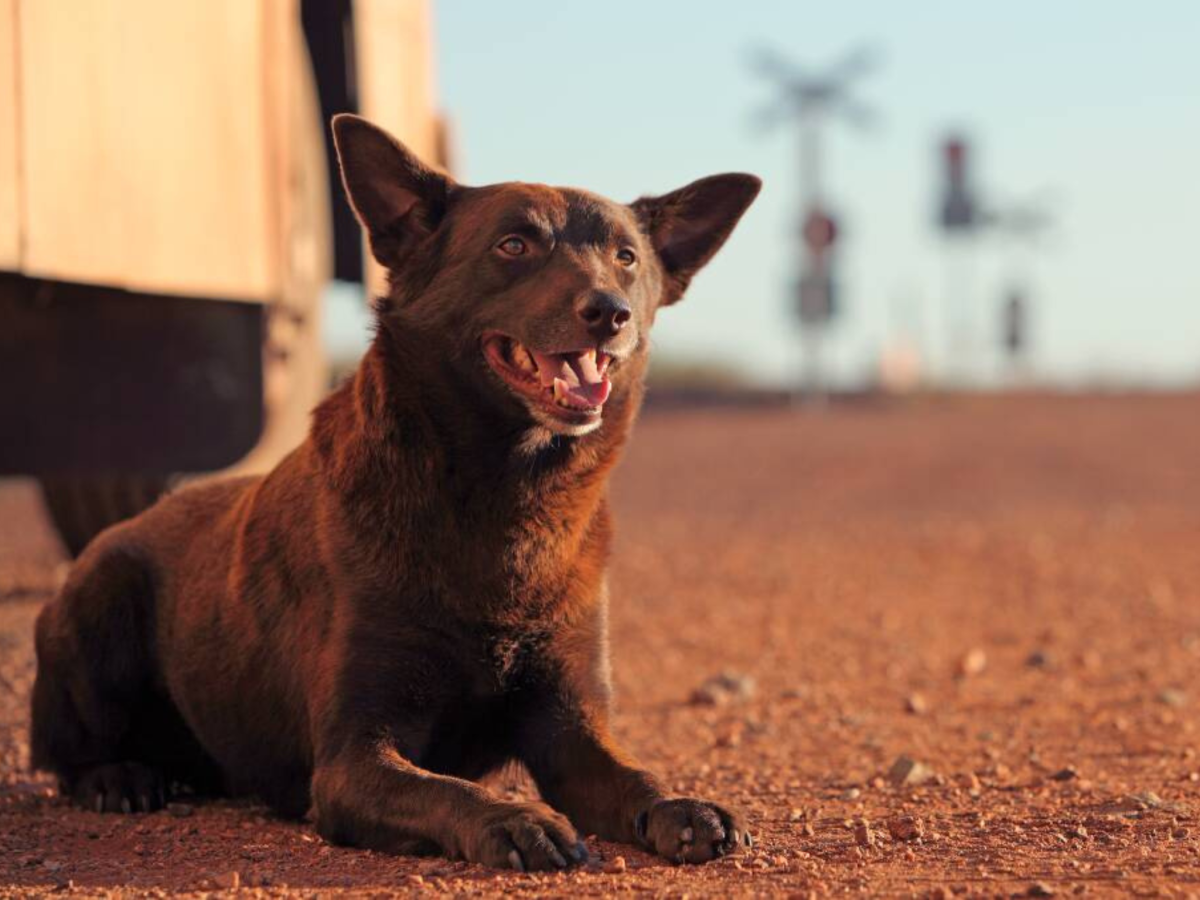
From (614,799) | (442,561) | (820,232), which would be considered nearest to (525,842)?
(614,799)

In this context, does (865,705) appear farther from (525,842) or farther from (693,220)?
(525,842)

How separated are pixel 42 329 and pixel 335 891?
5.09 metres

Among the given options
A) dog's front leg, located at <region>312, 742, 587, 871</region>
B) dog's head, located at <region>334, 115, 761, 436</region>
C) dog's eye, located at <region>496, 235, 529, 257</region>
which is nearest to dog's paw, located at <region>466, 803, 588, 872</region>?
dog's front leg, located at <region>312, 742, 587, 871</region>

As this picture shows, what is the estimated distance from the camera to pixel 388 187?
4652mm

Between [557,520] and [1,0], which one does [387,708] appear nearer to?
[557,520]

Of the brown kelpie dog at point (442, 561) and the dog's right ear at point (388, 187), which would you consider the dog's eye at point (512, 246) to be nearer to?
the brown kelpie dog at point (442, 561)

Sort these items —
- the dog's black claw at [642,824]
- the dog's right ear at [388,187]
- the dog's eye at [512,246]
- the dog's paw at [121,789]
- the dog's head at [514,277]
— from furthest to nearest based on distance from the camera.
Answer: the dog's paw at [121,789]
the dog's right ear at [388,187]
the dog's eye at [512,246]
the dog's head at [514,277]
the dog's black claw at [642,824]

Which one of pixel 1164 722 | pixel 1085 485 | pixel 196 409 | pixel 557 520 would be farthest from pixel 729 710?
pixel 1085 485

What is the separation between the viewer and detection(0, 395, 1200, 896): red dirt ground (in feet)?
12.5

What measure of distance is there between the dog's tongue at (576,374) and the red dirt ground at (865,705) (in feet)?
3.52

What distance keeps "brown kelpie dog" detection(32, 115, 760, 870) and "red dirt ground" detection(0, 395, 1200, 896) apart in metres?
0.16

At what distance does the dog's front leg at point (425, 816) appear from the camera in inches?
146

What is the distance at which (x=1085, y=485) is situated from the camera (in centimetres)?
1912

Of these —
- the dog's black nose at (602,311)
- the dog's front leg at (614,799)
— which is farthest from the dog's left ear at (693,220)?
the dog's front leg at (614,799)
